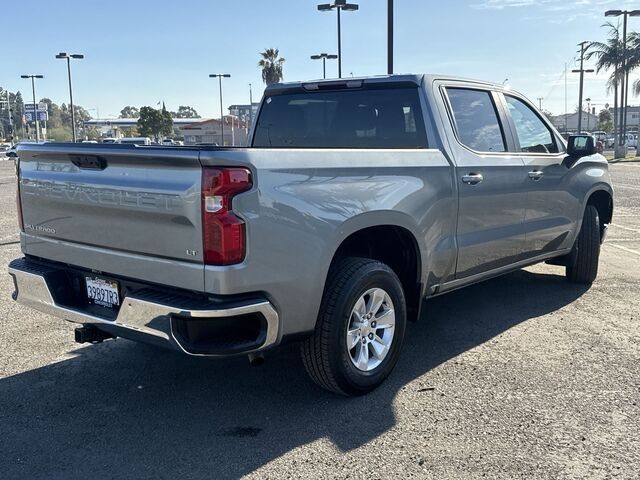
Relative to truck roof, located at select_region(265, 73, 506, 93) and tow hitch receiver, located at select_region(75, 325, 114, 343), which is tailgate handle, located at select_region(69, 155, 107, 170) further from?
truck roof, located at select_region(265, 73, 506, 93)

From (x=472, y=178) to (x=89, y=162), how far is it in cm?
262

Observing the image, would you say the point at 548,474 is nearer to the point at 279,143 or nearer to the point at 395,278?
the point at 395,278

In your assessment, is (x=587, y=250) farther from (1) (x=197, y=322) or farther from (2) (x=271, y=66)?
(2) (x=271, y=66)

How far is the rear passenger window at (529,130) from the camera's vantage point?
17.7 feet

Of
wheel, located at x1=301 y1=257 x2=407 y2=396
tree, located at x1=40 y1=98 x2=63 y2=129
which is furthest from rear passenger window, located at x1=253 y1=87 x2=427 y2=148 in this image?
tree, located at x1=40 y1=98 x2=63 y2=129

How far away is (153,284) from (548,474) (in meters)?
2.18

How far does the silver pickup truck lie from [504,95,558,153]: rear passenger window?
0.12ft

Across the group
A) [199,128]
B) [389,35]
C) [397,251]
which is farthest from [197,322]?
[199,128]

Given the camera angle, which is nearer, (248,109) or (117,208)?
(117,208)

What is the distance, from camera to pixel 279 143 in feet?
17.3

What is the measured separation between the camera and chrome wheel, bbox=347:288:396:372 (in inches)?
149

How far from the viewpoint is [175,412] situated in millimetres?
3707

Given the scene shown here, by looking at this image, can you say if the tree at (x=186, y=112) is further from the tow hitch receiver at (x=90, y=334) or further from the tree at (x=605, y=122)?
the tow hitch receiver at (x=90, y=334)

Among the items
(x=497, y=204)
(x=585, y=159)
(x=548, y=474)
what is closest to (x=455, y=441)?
(x=548, y=474)
